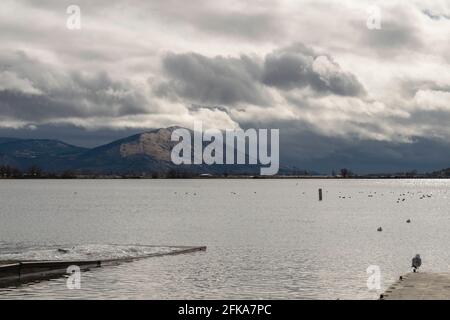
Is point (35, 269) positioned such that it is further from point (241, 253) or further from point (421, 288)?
point (421, 288)

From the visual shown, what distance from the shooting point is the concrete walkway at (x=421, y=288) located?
40.9 metres

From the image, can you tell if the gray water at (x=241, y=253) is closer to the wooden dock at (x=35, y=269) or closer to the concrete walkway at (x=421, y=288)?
the wooden dock at (x=35, y=269)

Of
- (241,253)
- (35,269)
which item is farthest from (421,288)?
(241,253)

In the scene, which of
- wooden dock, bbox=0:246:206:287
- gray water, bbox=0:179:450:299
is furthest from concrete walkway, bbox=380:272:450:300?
wooden dock, bbox=0:246:206:287

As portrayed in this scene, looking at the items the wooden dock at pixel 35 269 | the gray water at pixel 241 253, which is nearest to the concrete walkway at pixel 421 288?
the gray water at pixel 241 253

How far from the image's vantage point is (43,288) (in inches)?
1977

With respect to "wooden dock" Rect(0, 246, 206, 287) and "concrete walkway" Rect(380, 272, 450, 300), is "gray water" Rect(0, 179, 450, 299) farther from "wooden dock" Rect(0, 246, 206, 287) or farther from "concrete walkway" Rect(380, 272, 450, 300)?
"concrete walkway" Rect(380, 272, 450, 300)

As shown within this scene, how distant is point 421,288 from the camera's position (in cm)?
4412

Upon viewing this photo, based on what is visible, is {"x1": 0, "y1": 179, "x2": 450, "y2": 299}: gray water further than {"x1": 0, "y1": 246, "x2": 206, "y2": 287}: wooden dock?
No

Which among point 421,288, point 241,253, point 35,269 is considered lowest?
point 241,253

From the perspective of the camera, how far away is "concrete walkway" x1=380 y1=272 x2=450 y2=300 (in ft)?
134

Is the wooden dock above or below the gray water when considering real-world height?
above
